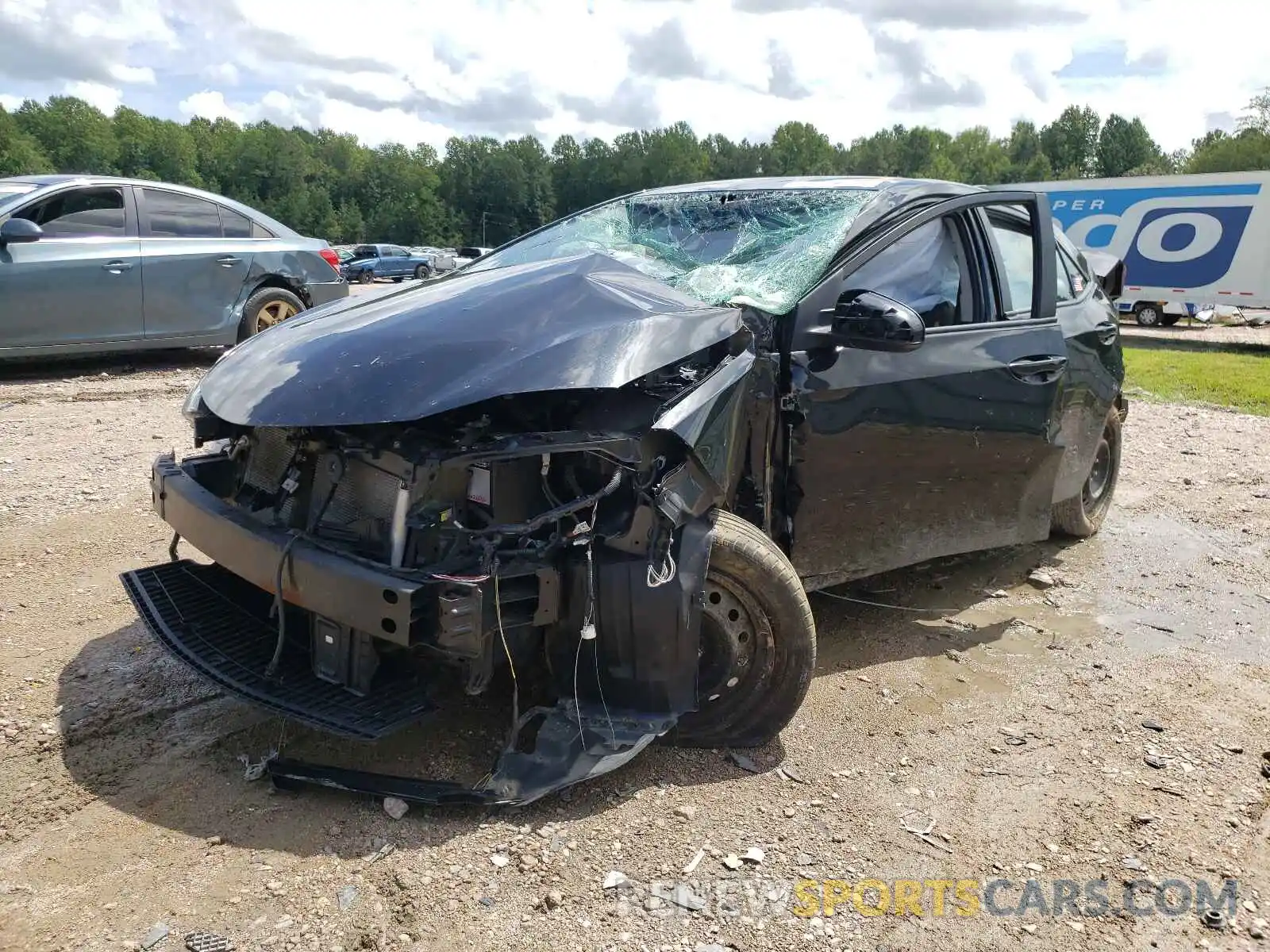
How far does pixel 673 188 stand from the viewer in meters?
4.37

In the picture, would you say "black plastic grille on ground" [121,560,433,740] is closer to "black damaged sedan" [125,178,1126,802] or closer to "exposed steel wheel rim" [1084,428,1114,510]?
"black damaged sedan" [125,178,1126,802]

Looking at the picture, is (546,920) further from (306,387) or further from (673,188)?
(673,188)

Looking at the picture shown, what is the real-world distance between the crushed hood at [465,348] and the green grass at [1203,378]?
889 cm

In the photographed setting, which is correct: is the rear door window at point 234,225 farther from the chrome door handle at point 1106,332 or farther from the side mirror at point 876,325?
the chrome door handle at point 1106,332

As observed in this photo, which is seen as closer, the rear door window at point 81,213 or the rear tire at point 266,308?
the rear door window at point 81,213

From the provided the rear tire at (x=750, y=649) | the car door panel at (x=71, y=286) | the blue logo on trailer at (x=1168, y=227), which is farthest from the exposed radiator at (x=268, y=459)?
the blue logo on trailer at (x=1168, y=227)

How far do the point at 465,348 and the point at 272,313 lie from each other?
22.6 feet

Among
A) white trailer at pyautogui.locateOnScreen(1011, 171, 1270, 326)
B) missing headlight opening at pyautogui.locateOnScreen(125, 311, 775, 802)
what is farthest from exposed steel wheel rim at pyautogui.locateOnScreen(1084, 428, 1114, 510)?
white trailer at pyautogui.locateOnScreen(1011, 171, 1270, 326)

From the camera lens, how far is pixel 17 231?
695cm

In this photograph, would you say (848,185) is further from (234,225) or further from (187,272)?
(234,225)

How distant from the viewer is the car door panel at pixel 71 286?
715 cm

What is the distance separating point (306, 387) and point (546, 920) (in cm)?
153

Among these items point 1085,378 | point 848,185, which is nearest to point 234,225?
point 848,185

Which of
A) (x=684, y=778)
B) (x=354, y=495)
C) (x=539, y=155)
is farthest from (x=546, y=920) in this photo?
(x=539, y=155)
